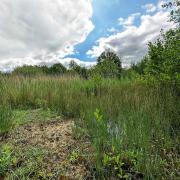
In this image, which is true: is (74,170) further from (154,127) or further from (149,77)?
(149,77)

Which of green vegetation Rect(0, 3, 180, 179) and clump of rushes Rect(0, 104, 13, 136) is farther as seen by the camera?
clump of rushes Rect(0, 104, 13, 136)

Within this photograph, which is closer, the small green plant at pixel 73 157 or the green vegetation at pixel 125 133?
the green vegetation at pixel 125 133

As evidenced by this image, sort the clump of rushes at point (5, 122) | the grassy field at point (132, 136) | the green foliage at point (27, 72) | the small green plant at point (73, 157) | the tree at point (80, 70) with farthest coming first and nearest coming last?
the tree at point (80, 70) < the green foliage at point (27, 72) < the clump of rushes at point (5, 122) < the small green plant at point (73, 157) < the grassy field at point (132, 136)

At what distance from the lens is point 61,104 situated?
19.7ft

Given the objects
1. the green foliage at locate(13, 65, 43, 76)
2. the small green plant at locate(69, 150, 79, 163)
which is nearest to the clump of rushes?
the small green plant at locate(69, 150, 79, 163)

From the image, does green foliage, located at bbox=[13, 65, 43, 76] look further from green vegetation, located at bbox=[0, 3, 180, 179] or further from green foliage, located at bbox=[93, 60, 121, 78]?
green vegetation, located at bbox=[0, 3, 180, 179]

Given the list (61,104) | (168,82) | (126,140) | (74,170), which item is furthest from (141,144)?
(61,104)

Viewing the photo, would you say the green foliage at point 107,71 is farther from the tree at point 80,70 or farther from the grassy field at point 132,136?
the grassy field at point 132,136

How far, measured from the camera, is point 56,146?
3.17 metres

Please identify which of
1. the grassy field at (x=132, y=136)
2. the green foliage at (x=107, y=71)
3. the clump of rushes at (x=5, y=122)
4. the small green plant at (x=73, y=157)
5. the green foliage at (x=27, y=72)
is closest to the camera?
the grassy field at (x=132, y=136)

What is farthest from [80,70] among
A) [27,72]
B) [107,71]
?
[27,72]

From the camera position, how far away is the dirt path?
8.45 ft

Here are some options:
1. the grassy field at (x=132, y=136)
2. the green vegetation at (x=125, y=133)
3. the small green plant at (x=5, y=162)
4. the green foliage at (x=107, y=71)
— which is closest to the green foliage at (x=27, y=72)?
the green foliage at (x=107, y=71)

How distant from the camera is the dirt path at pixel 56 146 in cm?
258
